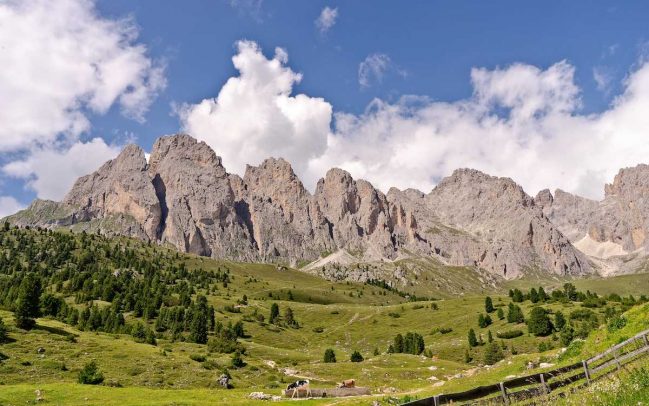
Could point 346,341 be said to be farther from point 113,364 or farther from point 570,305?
point 113,364

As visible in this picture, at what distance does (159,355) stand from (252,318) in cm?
12118

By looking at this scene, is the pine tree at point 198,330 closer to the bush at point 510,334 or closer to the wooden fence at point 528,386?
the bush at point 510,334

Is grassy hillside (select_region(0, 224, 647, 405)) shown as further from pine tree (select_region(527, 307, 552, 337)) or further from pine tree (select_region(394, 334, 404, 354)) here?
pine tree (select_region(394, 334, 404, 354))

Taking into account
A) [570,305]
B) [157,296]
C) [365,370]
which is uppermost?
[157,296]

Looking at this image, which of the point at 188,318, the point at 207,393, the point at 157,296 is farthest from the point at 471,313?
the point at 207,393

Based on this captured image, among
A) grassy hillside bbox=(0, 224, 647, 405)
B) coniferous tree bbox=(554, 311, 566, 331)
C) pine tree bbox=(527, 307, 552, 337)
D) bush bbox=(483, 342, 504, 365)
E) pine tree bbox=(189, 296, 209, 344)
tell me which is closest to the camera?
grassy hillside bbox=(0, 224, 647, 405)

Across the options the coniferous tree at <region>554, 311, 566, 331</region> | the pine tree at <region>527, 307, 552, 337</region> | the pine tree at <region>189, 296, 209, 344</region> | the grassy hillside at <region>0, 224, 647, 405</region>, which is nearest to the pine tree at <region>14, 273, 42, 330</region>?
the grassy hillside at <region>0, 224, 647, 405</region>

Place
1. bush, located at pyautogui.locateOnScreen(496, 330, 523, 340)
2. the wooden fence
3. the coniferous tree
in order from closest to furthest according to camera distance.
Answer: the wooden fence < the coniferous tree < bush, located at pyautogui.locateOnScreen(496, 330, 523, 340)

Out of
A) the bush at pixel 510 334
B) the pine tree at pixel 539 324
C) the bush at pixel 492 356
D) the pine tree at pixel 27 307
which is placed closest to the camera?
the pine tree at pixel 27 307

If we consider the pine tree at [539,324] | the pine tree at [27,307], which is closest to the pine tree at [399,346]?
the pine tree at [539,324]

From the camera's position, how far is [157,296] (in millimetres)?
192000

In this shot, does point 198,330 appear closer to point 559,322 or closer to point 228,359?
point 228,359

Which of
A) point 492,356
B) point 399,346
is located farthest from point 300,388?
point 399,346

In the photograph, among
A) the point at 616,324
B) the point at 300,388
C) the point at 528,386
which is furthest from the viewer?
the point at 300,388
